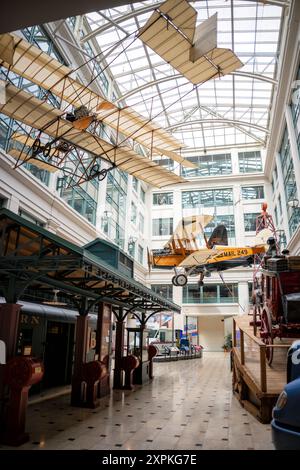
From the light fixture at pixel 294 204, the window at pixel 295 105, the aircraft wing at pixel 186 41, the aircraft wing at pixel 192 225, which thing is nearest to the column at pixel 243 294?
the light fixture at pixel 294 204

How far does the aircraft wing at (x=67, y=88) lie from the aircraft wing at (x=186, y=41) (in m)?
2.66

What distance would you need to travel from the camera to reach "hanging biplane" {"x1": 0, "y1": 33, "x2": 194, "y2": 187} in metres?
10.2

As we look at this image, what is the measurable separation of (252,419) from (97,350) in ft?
17.4

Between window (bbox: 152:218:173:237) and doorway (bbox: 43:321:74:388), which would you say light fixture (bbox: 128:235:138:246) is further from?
doorway (bbox: 43:321:74:388)

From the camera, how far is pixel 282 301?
758cm

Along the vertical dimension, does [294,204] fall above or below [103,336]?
above

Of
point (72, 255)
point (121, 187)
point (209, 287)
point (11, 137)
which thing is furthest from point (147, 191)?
point (72, 255)

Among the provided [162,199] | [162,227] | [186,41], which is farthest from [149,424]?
[162,199]

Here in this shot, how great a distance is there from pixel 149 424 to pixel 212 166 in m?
36.6

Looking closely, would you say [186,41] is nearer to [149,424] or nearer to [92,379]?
[92,379]

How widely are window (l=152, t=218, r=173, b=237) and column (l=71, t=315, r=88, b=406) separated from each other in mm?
30903

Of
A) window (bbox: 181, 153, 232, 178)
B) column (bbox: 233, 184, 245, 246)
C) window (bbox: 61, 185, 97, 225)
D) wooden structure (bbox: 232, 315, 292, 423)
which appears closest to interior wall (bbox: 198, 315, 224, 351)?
column (bbox: 233, 184, 245, 246)
